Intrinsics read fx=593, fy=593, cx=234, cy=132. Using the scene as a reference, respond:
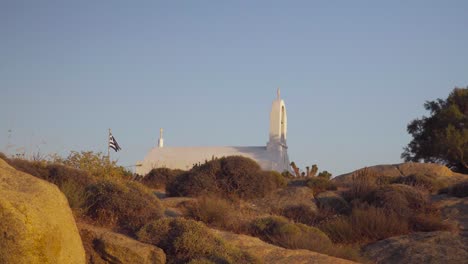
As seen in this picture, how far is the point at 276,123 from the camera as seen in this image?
40.9 metres

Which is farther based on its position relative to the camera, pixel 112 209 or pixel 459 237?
pixel 459 237

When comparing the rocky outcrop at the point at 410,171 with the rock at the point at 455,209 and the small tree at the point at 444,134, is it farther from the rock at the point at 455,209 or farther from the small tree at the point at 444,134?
the small tree at the point at 444,134

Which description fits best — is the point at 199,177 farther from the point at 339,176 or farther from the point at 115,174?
the point at 339,176

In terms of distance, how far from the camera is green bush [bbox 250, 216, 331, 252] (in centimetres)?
1039

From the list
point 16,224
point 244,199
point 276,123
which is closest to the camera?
point 16,224

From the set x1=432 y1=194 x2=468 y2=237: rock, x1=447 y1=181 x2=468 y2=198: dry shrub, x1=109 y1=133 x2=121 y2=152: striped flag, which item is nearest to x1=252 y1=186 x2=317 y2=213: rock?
x1=432 y1=194 x2=468 y2=237: rock

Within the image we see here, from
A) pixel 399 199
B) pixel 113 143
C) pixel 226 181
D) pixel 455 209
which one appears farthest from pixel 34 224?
pixel 113 143

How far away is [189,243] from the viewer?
859cm

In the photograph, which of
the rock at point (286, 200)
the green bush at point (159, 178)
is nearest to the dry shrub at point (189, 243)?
the rock at point (286, 200)

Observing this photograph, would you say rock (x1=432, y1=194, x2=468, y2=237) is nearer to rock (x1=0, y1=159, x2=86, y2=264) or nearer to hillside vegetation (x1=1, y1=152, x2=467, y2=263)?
hillside vegetation (x1=1, y1=152, x2=467, y2=263)

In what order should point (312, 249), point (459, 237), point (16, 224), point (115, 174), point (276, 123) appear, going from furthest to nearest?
1. point (276, 123)
2. point (115, 174)
3. point (459, 237)
4. point (312, 249)
5. point (16, 224)

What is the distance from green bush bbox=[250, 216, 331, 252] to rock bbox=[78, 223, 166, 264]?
293cm

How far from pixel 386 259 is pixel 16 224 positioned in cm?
809

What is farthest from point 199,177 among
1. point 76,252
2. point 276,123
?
point 276,123
